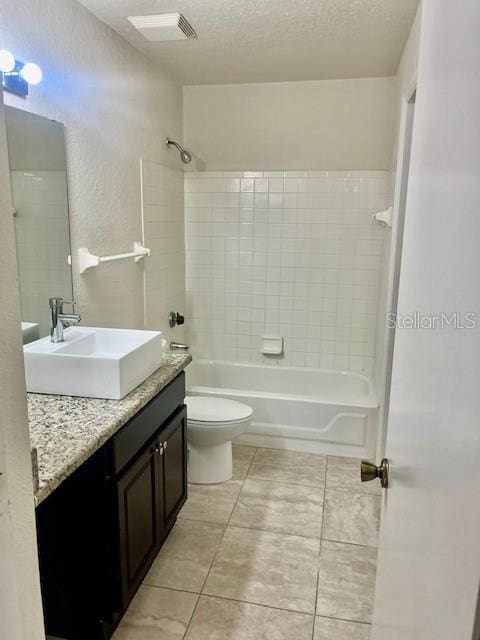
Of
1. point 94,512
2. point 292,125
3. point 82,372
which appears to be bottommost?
point 94,512

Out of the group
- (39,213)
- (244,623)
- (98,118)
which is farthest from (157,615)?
(98,118)

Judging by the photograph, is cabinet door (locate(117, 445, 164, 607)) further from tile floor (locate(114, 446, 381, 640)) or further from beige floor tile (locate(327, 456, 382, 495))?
beige floor tile (locate(327, 456, 382, 495))

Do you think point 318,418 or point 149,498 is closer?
point 149,498

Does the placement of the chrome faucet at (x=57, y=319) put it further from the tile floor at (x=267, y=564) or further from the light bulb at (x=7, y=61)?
the tile floor at (x=267, y=564)

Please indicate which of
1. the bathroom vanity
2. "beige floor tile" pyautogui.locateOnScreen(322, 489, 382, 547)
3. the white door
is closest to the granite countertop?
the bathroom vanity

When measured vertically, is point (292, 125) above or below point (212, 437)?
above

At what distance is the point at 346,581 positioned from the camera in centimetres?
207

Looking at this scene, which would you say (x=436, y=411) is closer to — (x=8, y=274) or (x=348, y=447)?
(x=8, y=274)

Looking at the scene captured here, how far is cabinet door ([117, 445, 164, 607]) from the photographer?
168 cm

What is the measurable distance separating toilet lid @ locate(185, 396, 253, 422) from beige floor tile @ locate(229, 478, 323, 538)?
1.34 feet

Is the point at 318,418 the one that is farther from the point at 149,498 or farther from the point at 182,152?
the point at 182,152

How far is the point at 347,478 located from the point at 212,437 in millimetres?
867

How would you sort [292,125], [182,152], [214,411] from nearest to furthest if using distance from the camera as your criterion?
[214,411] < [182,152] < [292,125]

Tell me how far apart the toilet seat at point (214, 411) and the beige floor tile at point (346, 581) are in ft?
2.58
